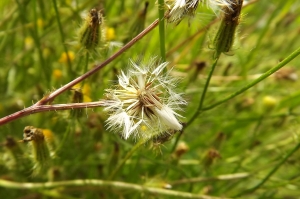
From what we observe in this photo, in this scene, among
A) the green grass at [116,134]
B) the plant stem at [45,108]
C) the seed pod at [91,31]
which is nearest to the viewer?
the plant stem at [45,108]

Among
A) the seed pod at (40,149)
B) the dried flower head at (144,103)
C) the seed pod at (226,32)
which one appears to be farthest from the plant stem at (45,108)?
the seed pod at (226,32)

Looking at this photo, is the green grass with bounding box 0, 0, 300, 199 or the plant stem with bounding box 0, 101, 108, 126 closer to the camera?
the plant stem with bounding box 0, 101, 108, 126

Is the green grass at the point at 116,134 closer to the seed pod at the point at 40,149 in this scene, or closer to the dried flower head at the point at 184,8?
the seed pod at the point at 40,149

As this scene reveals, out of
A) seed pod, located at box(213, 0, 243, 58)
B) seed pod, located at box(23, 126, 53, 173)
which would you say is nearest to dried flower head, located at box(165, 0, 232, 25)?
seed pod, located at box(213, 0, 243, 58)

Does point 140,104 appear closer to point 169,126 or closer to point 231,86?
point 169,126

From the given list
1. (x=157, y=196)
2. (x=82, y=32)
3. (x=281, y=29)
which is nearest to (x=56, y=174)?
(x=157, y=196)

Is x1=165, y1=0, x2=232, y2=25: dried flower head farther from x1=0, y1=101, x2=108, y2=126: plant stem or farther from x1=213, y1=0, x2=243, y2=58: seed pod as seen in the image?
x1=0, y1=101, x2=108, y2=126: plant stem
